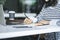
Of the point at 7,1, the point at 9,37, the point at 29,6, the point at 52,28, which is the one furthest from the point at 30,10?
the point at 9,37

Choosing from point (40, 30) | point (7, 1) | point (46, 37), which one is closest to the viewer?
point (40, 30)

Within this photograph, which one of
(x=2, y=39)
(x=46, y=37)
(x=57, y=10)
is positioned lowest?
(x=46, y=37)

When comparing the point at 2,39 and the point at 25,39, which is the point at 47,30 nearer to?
the point at 25,39

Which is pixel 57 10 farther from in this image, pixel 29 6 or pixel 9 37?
pixel 29 6

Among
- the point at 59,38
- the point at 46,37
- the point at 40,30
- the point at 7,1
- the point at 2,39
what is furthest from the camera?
the point at 7,1

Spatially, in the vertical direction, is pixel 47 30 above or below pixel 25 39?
above

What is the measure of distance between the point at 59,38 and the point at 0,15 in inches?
32.9

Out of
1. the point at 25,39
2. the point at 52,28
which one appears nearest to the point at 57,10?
the point at 52,28

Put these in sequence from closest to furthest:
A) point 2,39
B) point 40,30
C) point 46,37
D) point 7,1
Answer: point 2,39, point 40,30, point 46,37, point 7,1

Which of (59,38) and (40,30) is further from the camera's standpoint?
(59,38)

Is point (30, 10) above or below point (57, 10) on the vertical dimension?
below

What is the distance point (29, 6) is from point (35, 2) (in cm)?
21

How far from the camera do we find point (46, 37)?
2312mm

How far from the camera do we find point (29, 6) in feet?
15.1
